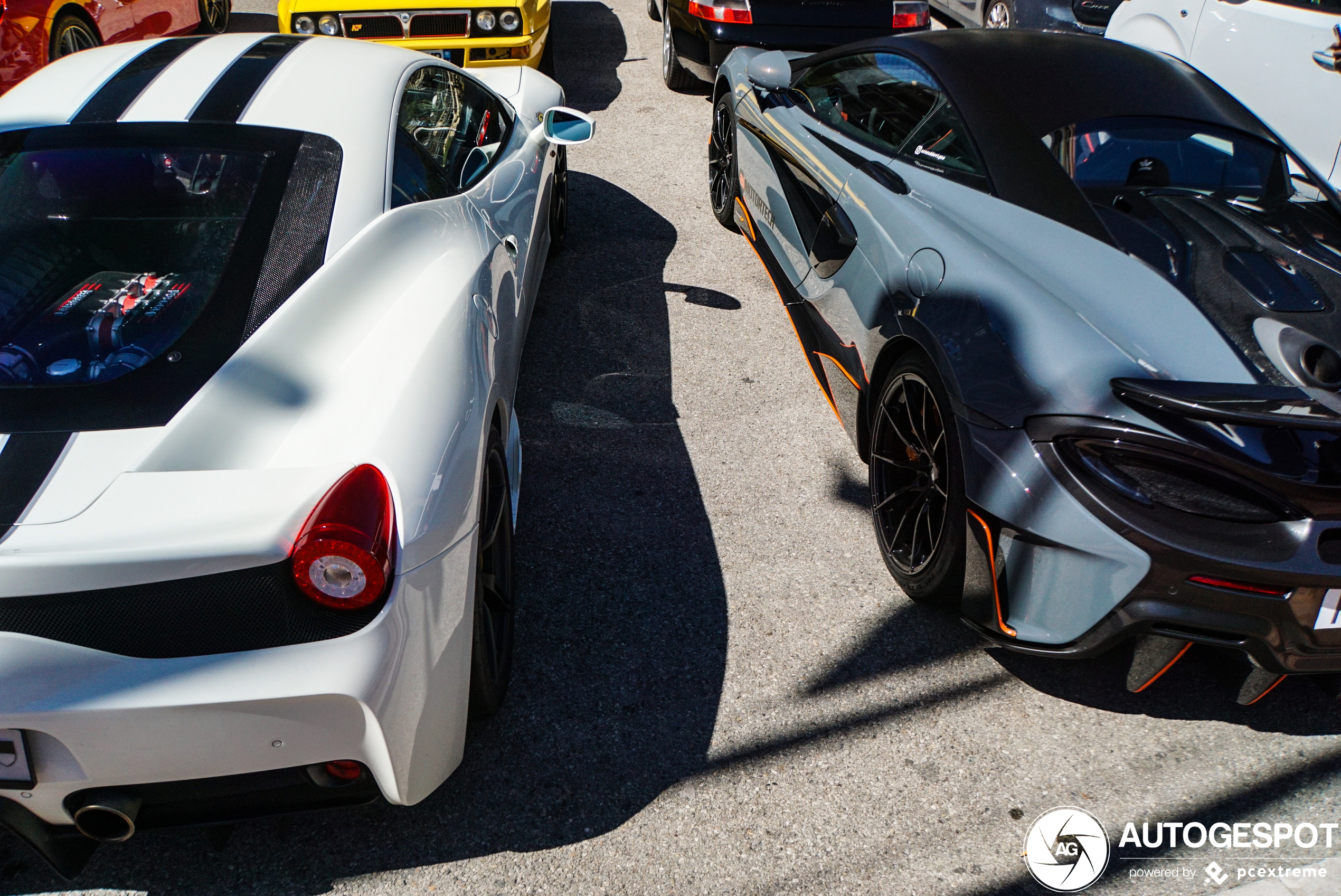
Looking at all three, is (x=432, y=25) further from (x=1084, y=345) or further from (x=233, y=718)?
(x=233, y=718)

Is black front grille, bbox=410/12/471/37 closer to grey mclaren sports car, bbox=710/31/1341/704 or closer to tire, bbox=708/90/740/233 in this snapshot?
tire, bbox=708/90/740/233

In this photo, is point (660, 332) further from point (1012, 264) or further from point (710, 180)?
point (1012, 264)

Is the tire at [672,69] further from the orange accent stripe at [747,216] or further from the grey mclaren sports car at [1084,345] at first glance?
the grey mclaren sports car at [1084,345]

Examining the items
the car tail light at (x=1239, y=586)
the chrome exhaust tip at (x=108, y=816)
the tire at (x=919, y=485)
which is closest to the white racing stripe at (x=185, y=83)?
the chrome exhaust tip at (x=108, y=816)

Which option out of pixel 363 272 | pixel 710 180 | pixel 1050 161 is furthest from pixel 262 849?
pixel 710 180

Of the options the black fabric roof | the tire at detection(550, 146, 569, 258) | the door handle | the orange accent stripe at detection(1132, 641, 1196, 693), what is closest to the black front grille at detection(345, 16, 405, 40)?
the tire at detection(550, 146, 569, 258)

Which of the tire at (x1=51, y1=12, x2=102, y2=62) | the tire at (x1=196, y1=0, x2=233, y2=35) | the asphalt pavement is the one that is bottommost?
the asphalt pavement

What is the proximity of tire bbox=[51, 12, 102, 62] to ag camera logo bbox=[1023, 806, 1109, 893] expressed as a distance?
22.3 feet

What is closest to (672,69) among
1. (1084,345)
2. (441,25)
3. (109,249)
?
(441,25)

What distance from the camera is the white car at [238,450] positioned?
62.6 inches

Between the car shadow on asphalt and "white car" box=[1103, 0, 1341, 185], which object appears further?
"white car" box=[1103, 0, 1341, 185]

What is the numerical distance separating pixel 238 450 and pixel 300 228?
0.81 m

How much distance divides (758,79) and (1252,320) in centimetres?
250

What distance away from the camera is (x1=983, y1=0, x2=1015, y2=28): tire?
7477 mm
